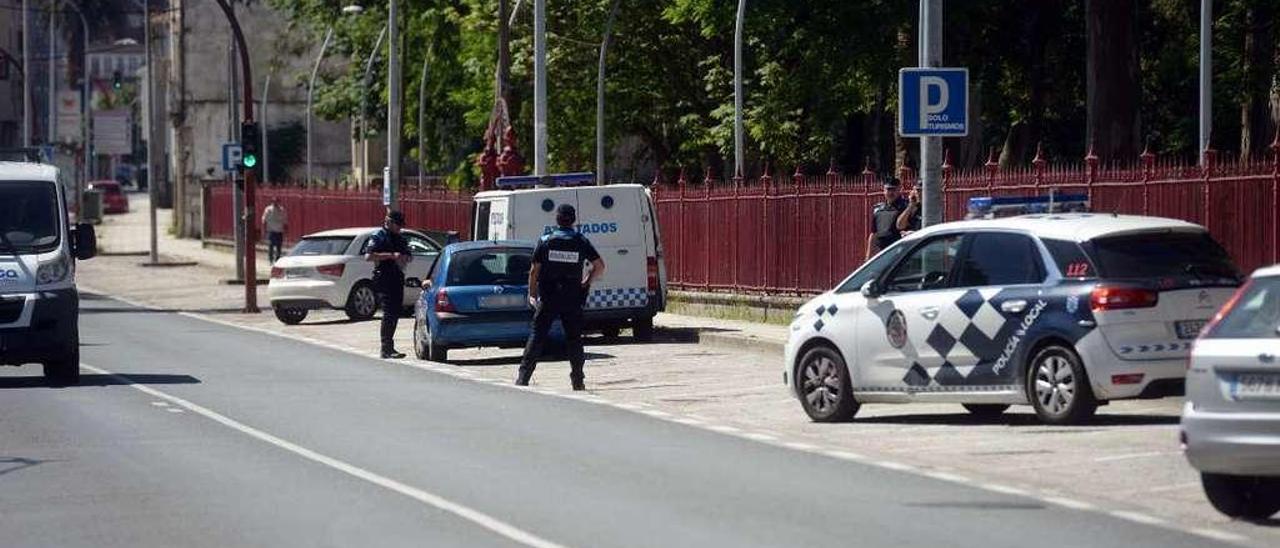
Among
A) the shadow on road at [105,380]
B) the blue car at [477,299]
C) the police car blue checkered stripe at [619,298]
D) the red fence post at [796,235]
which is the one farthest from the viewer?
the red fence post at [796,235]

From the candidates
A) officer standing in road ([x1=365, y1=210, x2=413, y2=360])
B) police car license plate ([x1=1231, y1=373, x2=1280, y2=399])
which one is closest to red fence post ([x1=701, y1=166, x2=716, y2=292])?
officer standing in road ([x1=365, y1=210, x2=413, y2=360])

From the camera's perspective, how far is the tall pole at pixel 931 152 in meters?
23.9

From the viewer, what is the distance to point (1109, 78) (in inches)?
1414

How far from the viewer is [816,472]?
15797 millimetres

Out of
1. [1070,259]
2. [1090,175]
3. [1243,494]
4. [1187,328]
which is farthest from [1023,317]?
[1090,175]

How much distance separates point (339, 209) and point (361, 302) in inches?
919

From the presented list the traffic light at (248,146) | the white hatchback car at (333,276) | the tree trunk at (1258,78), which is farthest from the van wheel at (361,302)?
the tree trunk at (1258,78)

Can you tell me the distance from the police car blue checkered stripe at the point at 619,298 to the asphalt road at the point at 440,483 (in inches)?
318

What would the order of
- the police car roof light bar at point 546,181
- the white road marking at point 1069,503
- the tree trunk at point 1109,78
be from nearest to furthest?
the white road marking at point 1069,503, the police car roof light bar at point 546,181, the tree trunk at point 1109,78

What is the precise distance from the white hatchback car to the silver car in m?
27.1

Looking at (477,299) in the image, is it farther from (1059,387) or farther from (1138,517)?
(1138,517)

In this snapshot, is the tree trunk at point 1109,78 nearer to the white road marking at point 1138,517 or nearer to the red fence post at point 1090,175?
the red fence post at point 1090,175

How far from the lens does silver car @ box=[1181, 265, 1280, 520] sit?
39.9 ft

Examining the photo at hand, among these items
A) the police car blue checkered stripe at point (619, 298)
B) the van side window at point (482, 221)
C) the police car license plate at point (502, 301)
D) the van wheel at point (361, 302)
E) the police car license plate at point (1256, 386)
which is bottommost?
the van wheel at point (361, 302)
